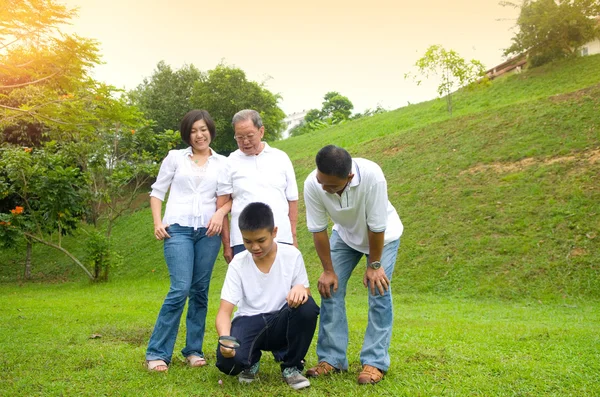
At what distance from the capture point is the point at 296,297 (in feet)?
12.5

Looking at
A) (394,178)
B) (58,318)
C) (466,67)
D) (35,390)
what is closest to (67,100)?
(58,318)

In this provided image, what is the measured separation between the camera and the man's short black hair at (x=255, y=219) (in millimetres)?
3738

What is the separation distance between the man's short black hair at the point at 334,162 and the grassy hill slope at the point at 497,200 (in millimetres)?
8070

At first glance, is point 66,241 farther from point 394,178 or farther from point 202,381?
point 202,381

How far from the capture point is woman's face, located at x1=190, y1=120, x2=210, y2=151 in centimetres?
475

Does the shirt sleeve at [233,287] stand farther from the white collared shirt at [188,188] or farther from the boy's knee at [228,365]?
the white collared shirt at [188,188]

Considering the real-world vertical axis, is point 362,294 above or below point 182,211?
below

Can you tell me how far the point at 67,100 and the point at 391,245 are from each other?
5320 mm

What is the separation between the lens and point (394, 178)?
18.1 meters

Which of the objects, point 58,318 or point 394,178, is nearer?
point 58,318

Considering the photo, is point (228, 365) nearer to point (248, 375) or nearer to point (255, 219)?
point (248, 375)

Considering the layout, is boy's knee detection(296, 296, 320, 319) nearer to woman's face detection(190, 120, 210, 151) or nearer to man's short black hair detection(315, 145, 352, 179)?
man's short black hair detection(315, 145, 352, 179)

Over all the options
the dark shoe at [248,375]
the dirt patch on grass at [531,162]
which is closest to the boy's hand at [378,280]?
the dark shoe at [248,375]

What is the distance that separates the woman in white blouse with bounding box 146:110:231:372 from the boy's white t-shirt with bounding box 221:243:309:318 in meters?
0.71
